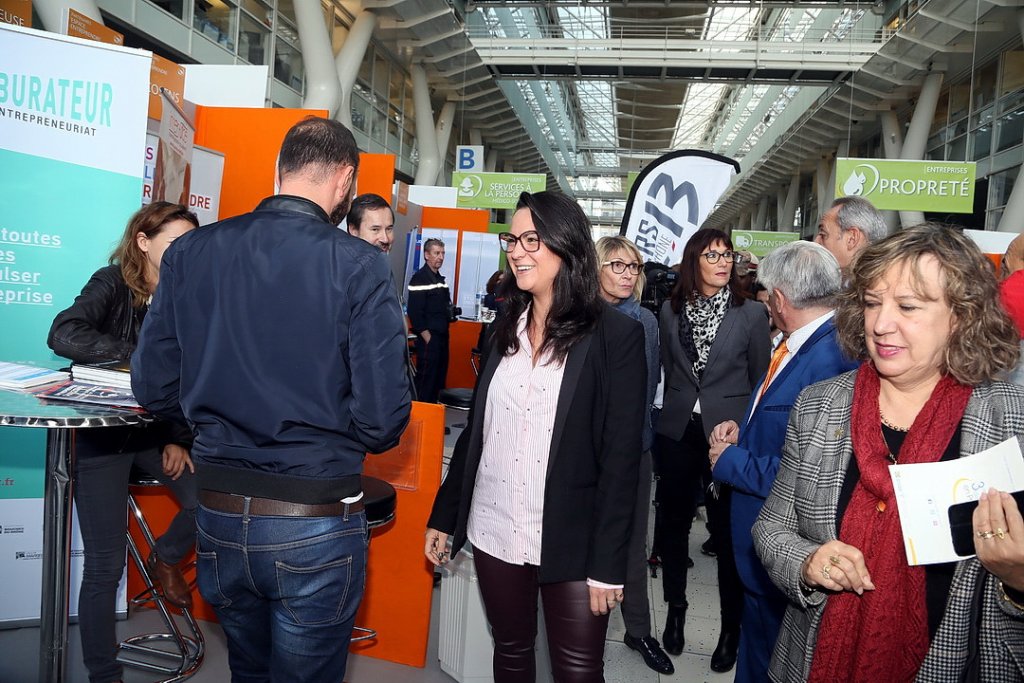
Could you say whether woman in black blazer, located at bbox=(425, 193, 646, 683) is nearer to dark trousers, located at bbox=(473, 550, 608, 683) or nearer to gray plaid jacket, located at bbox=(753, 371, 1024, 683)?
dark trousers, located at bbox=(473, 550, 608, 683)

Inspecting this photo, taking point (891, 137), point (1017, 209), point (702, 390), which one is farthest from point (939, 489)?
point (891, 137)

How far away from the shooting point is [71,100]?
9.34 feet

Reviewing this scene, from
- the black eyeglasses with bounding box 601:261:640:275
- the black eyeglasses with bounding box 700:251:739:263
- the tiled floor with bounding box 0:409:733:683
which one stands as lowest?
the tiled floor with bounding box 0:409:733:683

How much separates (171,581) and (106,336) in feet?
3.74

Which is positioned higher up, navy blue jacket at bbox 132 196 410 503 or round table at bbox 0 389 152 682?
navy blue jacket at bbox 132 196 410 503

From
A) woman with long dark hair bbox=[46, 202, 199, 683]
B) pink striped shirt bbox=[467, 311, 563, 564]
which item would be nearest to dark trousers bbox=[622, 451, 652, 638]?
pink striped shirt bbox=[467, 311, 563, 564]

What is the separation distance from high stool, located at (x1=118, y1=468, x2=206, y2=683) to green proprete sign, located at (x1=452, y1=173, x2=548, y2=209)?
35.3ft

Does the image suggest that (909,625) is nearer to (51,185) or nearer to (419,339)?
(51,185)

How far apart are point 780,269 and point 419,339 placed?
19.8ft

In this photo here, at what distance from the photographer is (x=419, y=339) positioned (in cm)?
803

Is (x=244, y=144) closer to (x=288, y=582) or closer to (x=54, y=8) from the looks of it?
(x=288, y=582)

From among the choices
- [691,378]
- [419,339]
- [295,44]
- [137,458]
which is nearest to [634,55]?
[295,44]

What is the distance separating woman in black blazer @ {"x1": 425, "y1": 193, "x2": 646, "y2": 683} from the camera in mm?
1798

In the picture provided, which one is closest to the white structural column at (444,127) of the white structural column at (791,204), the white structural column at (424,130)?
the white structural column at (424,130)
